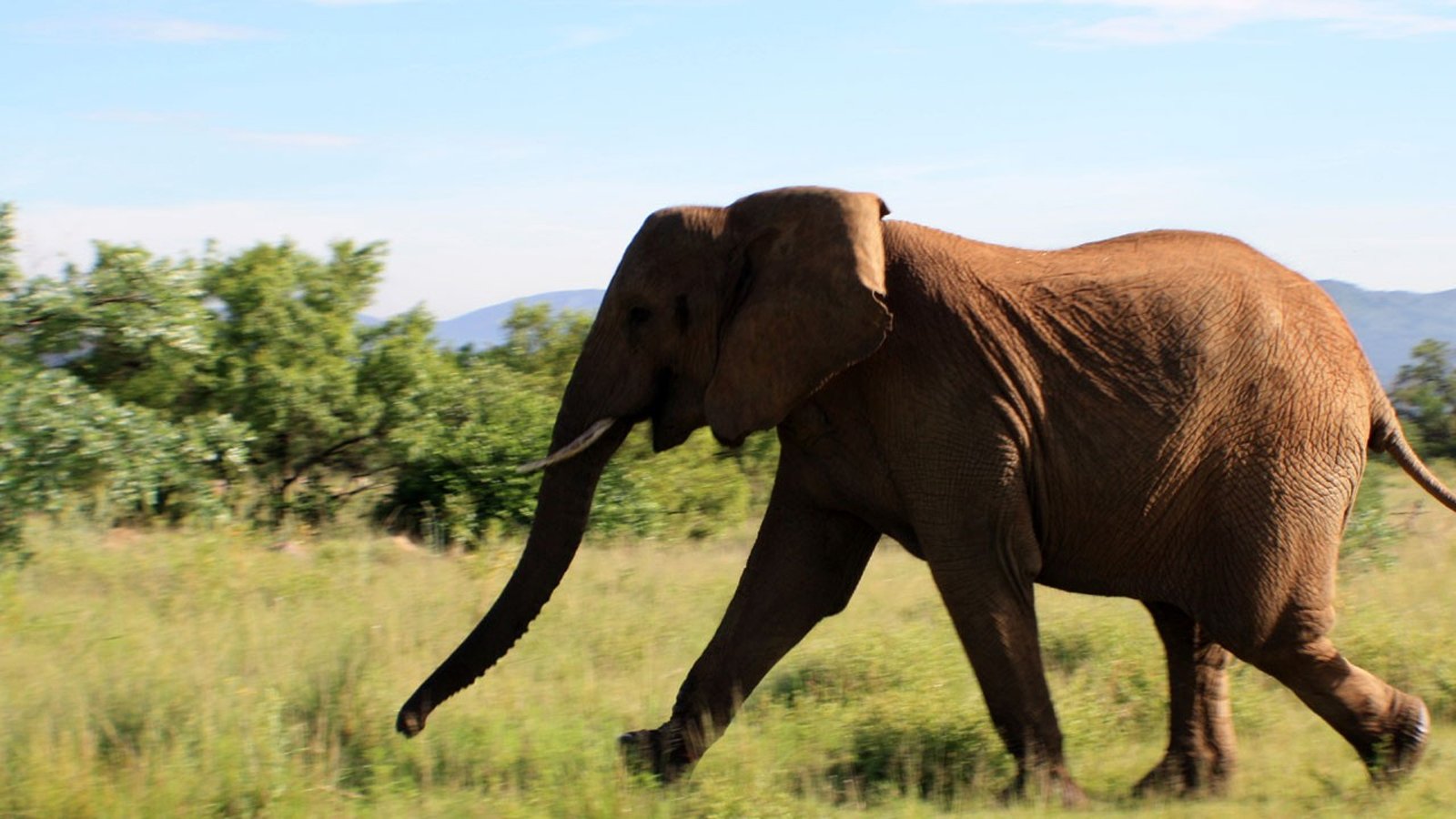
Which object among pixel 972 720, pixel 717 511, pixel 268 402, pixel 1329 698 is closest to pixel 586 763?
pixel 972 720

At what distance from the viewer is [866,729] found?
7844mm

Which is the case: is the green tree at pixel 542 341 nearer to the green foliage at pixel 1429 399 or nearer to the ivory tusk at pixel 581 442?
the green foliage at pixel 1429 399

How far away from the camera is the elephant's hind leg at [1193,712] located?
7445 millimetres

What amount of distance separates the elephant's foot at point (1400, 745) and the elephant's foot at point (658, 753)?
9.52 feet

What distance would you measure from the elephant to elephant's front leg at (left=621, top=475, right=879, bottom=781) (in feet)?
0.99

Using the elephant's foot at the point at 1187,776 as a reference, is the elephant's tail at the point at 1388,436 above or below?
above

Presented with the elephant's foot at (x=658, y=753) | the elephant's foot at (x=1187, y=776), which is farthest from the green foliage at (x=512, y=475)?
the elephant's foot at (x=1187, y=776)

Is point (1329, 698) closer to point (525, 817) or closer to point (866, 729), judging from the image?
point (866, 729)

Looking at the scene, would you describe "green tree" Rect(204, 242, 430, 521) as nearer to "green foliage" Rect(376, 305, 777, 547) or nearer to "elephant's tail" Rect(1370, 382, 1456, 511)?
"green foliage" Rect(376, 305, 777, 547)

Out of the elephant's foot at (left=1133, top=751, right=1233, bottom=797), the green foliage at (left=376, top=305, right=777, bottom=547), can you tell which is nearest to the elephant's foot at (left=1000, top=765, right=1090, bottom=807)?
the elephant's foot at (left=1133, top=751, right=1233, bottom=797)

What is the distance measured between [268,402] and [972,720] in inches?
364

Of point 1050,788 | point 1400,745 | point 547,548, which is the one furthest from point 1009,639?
point 547,548

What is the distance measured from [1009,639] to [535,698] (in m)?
2.75

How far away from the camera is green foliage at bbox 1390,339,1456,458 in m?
19.8
